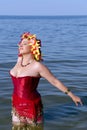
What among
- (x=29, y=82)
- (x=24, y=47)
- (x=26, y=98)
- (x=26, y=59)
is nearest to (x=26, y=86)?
(x=29, y=82)

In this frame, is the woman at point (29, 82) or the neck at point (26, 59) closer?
the woman at point (29, 82)

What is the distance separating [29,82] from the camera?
22.0 feet

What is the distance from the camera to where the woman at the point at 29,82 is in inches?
261

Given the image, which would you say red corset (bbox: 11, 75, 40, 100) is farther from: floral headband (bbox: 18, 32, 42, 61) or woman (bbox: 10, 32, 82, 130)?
floral headband (bbox: 18, 32, 42, 61)

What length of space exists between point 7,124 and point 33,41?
343 cm

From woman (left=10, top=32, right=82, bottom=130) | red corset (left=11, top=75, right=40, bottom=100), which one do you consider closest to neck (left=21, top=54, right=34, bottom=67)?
woman (left=10, top=32, right=82, bottom=130)

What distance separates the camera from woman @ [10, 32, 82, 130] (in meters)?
6.63

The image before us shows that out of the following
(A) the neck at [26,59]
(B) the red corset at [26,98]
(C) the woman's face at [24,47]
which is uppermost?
(C) the woman's face at [24,47]

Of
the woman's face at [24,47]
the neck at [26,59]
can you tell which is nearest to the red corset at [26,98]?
the neck at [26,59]

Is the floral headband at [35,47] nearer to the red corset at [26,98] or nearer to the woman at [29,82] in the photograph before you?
the woman at [29,82]

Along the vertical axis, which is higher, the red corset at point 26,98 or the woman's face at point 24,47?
the woman's face at point 24,47

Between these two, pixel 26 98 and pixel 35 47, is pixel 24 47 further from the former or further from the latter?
pixel 26 98

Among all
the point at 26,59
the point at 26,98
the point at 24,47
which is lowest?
the point at 26,98

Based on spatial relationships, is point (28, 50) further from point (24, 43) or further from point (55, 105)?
point (55, 105)
